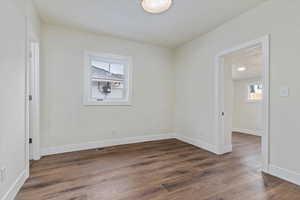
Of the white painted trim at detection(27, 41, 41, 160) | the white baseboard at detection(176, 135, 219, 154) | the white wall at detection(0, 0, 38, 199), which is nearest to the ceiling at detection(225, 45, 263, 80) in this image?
the white baseboard at detection(176, 135, 219, 154)

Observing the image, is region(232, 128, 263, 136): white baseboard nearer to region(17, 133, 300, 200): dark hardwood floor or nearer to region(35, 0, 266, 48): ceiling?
region(17, 133, 300, 200): dark hardwood floor

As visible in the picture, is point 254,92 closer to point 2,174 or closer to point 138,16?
point 138,16

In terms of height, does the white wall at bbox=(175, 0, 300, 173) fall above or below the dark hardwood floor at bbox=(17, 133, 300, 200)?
above

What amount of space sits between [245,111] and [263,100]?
3671mm

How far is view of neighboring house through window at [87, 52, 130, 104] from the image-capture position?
3442mm

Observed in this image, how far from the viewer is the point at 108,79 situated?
3.64 metres

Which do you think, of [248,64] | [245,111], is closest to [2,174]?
[248,64]

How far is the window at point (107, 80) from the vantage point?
10.9ft

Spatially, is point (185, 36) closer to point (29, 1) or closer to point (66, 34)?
point (66, 34)

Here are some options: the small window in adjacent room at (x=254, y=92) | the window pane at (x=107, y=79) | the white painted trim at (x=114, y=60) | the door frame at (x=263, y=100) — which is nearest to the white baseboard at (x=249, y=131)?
the small window in adjacent room at (x=254, y=92)

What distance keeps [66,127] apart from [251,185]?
3.29 meters

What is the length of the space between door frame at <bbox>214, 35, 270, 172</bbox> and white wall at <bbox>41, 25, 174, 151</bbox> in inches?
59.5

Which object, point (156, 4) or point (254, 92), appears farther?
point (254, 92)

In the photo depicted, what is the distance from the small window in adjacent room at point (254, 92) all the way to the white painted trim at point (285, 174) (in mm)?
3723
